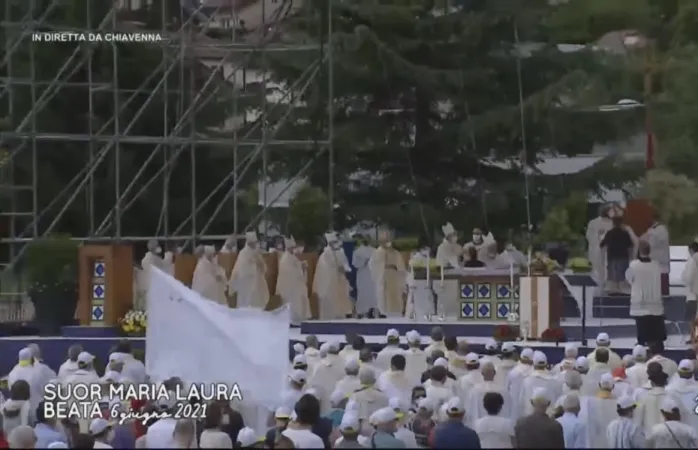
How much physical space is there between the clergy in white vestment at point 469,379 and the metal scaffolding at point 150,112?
31.6ft

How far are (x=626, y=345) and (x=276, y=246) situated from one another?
662cm

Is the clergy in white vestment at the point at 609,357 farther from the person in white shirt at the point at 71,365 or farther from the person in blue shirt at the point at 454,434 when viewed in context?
the person in white shirt at the point at 71,365

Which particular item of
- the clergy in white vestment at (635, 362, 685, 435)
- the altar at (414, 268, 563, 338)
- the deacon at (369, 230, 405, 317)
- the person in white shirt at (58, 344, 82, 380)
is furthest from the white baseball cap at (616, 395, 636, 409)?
the deacon at (369, 230, 405, 317)

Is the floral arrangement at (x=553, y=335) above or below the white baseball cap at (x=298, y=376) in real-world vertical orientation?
above

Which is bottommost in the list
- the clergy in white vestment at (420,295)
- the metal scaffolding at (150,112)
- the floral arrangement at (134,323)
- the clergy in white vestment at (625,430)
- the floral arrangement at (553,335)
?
the clergy in white vestment at (625,430)

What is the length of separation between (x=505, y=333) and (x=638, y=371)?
16.2 feet

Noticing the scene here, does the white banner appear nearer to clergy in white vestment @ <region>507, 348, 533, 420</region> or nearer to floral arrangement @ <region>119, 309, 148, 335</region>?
clergy in white vestment @ <region>507, 348, 533, 420</region>

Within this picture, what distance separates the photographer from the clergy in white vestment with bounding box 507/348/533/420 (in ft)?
45.1

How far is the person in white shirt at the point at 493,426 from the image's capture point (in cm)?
1098

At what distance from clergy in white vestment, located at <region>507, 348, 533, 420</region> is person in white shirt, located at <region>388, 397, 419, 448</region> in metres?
1.48

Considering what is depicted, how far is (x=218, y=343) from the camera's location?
1167cm

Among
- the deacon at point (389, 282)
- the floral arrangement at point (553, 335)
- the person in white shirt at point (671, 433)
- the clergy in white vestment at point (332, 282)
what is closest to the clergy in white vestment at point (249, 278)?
the clergy in white vestment at point (332, 282)

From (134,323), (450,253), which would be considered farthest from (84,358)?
(450,253)

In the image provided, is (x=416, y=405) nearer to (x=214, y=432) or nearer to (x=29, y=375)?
(x=214, y=432)
